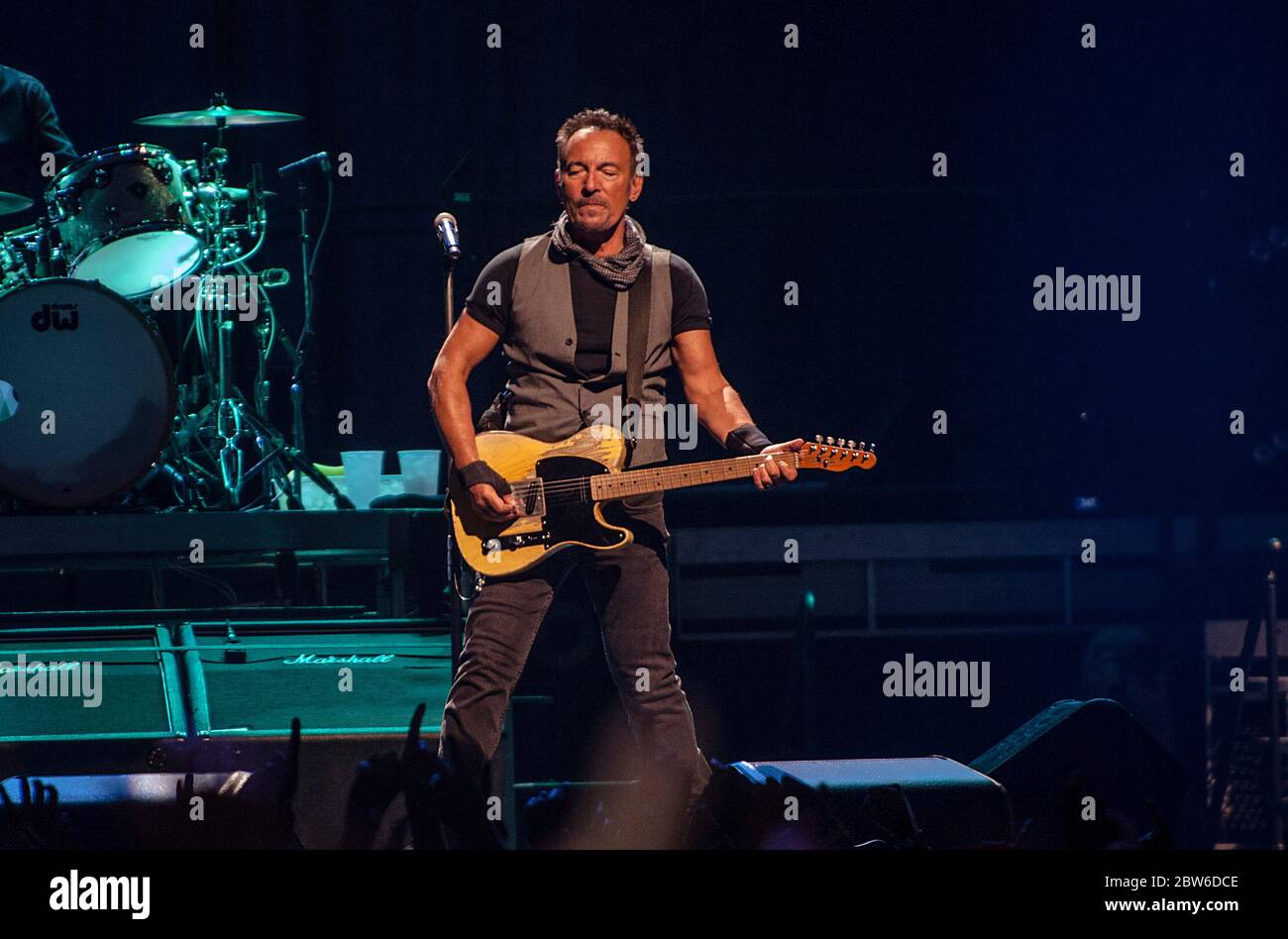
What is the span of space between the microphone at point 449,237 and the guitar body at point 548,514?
1.78 feet

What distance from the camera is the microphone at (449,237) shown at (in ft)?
12.2

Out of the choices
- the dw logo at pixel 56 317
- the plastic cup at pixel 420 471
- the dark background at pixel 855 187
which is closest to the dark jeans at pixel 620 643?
the dark background at pixel 855 187

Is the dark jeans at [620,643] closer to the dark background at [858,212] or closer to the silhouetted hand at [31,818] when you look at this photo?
the silhouetted hand at [31,818]

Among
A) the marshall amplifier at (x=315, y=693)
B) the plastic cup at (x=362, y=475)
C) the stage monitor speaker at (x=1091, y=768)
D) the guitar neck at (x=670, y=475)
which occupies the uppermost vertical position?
the guitar neck at (x=670, y=475)

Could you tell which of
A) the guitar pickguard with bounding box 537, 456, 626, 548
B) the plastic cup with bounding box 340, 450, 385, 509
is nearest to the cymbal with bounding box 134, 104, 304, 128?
the plastic cup with bounding box 340, 450, 385, 509

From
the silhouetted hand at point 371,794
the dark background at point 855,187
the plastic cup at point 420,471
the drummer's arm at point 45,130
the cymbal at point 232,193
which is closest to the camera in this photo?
the silhouetted hand at point 371,794

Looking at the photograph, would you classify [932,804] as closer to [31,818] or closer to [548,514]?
[548,514]

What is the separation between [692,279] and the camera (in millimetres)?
3803

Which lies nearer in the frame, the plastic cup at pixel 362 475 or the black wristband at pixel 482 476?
the black wristband at pixel 482 476

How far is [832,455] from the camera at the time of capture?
3857 mm

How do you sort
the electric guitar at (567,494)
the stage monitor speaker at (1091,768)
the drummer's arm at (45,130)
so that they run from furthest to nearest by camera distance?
the drummer's arm at (45,130), the stage monitor speaker at (1091,768), the electric guitar at (567,494)

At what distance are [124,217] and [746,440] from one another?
3.36 metres
